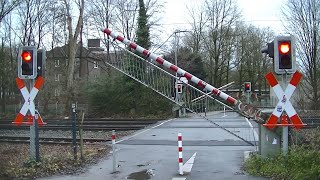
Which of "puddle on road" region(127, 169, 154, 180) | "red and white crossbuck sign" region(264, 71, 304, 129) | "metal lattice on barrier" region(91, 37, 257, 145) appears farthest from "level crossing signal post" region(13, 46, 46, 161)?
"red and white crossbuck sign" region(264, 71, 304, 129)

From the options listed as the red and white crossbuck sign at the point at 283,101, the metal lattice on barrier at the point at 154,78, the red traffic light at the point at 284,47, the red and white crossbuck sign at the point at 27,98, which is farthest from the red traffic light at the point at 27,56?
the red traffic light at the point at 284,47

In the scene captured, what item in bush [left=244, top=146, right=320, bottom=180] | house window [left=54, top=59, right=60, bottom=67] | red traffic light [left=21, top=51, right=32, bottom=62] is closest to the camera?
bush [left=244, top=146, right=320, bottom=180]

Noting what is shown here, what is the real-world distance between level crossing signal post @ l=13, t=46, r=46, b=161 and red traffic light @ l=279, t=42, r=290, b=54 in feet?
20.4

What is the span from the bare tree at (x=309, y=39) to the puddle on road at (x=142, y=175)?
3193 centimetres

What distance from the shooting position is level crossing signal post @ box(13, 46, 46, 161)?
37.0 ft

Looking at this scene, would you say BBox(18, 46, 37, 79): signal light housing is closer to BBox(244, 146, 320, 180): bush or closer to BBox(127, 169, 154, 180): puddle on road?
BBox(127, 169, 154, 180): puddle on road

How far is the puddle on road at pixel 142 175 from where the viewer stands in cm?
1016

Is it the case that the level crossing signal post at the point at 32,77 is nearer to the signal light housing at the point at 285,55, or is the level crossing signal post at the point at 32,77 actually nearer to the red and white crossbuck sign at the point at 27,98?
the red and white crossbuck sign at the point at 27,98

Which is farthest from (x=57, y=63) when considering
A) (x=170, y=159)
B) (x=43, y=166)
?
(x=43, y=166)

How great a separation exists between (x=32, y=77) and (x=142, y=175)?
3944 millimetres

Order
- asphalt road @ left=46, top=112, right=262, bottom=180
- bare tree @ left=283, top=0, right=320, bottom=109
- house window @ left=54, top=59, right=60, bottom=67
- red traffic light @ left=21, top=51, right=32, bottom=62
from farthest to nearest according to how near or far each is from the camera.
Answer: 1. house window @ left=54, top=59, right=60, bottom=67
2. bare tree @ left=283, top=0, right=320, bottom=109
3. red traffic light @ left=21, top=51, right=32, bottom=62
4. asphalt road @ left=46, top=112, right=262, bottom=180

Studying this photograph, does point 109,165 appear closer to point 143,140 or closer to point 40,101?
point 143,140

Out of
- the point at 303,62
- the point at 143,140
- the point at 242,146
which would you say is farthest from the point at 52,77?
the point at 242,146

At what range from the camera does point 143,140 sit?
19.0m
